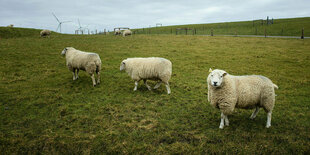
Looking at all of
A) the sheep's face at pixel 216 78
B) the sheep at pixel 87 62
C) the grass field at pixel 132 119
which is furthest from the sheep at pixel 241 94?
the sheep at pixel 87 62

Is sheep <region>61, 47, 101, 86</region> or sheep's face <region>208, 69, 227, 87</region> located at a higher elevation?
sheep <region>61, 47, 101, 86</region>

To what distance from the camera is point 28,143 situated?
4629 millimetres

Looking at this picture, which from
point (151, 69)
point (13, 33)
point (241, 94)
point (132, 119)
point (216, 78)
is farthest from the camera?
point (13, 33)

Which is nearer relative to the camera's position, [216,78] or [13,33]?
[216,78]

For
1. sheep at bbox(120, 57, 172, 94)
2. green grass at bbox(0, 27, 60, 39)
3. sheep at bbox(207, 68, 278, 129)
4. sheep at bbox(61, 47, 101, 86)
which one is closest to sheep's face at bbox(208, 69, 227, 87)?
sheep at bbox(207, 68, 278, 129)

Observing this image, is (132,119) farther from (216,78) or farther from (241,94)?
(241,94)

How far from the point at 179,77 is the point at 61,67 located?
28.3 ft

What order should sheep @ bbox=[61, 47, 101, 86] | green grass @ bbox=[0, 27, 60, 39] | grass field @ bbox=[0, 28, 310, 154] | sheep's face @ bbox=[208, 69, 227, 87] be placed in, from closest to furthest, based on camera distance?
grass field @ bbox=[0, 28, 310, 154], sheep's face @ bbox=[208, 69, 227, 87], sheep @ bbox=[61, 47, 101, 86], green grass @ bbox=[0, 27, 60, 39]

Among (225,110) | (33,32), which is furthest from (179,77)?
(33,32)

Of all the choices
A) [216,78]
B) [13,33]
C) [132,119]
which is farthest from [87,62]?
[13,33]

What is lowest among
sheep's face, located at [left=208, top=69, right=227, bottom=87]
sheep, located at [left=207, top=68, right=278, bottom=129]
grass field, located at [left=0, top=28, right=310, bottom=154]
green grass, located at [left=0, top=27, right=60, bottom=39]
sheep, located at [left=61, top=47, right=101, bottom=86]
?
grass field, located at [left=0, top=28, right=310, bottom=154]

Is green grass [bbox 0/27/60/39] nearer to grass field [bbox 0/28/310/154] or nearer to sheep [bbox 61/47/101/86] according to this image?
grass field [bbox 0/28/310/154]

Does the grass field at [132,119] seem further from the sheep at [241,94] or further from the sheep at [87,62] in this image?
the sheep at [87,62]

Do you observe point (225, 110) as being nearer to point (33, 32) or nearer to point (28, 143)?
point (28, 143)
